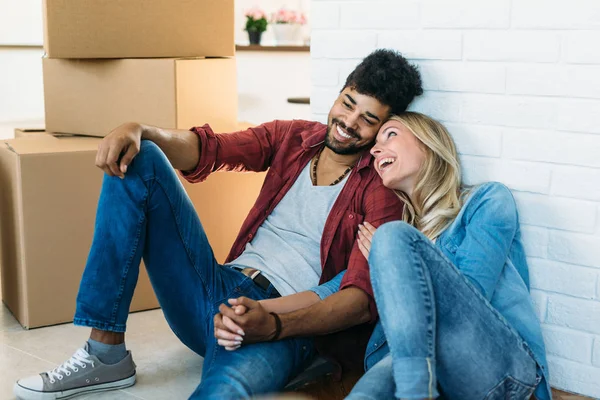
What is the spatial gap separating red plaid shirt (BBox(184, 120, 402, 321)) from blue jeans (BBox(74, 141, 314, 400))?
17 cm

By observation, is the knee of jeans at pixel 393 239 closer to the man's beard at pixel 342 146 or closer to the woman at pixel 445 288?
the woman at pixel 445 288

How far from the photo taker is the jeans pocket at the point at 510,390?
143cm

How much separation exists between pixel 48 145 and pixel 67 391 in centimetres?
85

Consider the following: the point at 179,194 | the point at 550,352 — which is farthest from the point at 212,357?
the point at 550,352

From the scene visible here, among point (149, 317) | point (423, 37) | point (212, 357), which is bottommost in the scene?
point (149, 317)

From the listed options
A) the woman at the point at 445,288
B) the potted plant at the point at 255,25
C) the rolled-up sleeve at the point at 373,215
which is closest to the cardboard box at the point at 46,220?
the rolled-up sleeve at the point at 373,215

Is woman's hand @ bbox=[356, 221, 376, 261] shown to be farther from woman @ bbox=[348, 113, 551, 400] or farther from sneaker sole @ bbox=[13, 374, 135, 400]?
sneaker sole @ bbox=[13, 374, 135, 400]

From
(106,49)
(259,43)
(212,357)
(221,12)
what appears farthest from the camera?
(259,43)

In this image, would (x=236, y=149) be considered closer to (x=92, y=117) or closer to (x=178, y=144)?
(x=178, y=144)

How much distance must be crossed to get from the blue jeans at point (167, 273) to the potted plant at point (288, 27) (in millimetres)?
4026

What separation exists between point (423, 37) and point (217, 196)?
0.90 metres

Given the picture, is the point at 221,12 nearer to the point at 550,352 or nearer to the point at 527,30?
the point at 527,30

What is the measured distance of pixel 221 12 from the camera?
2414 millimetres

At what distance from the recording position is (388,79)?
1.76 m
